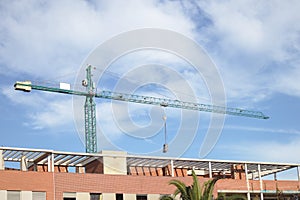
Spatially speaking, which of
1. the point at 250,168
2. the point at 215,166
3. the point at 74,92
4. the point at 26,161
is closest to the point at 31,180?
the point at 26,161

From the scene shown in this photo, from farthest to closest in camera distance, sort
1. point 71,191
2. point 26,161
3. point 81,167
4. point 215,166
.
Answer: point 215,166 → point 81,167 → point 26,161 → point 71,191

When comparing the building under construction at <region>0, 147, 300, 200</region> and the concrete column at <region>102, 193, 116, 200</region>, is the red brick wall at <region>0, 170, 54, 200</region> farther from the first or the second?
the concrete column at <region>102, 193, 116, 200</region>

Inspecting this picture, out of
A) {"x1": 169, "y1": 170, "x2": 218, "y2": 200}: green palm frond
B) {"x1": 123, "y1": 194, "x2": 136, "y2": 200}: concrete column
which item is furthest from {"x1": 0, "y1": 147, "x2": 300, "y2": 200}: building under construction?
{"x1": 169, "y1": 170, "x2": 218, "y2": 200}: green palm frond

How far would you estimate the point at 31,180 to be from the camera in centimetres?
4747

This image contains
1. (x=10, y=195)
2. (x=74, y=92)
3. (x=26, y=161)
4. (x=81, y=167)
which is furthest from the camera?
(x=74, y=92)

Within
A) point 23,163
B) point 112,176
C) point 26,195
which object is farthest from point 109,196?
point 23,163

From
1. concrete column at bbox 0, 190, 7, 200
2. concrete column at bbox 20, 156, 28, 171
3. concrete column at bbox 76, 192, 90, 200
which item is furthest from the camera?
concrete column at bbox 20, 156, 28, 171

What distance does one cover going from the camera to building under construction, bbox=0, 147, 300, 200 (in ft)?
156

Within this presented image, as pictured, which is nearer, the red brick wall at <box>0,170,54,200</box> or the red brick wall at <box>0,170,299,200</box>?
the red brick wall at <box>0,170,54,200</box>

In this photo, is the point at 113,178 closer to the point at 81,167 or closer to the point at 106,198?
the point at 106,198

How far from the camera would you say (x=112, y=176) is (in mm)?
52500

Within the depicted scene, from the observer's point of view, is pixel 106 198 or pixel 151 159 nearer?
pixel 106 198

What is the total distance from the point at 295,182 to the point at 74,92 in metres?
43.2

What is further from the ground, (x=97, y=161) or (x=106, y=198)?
(x=97, y=161)
